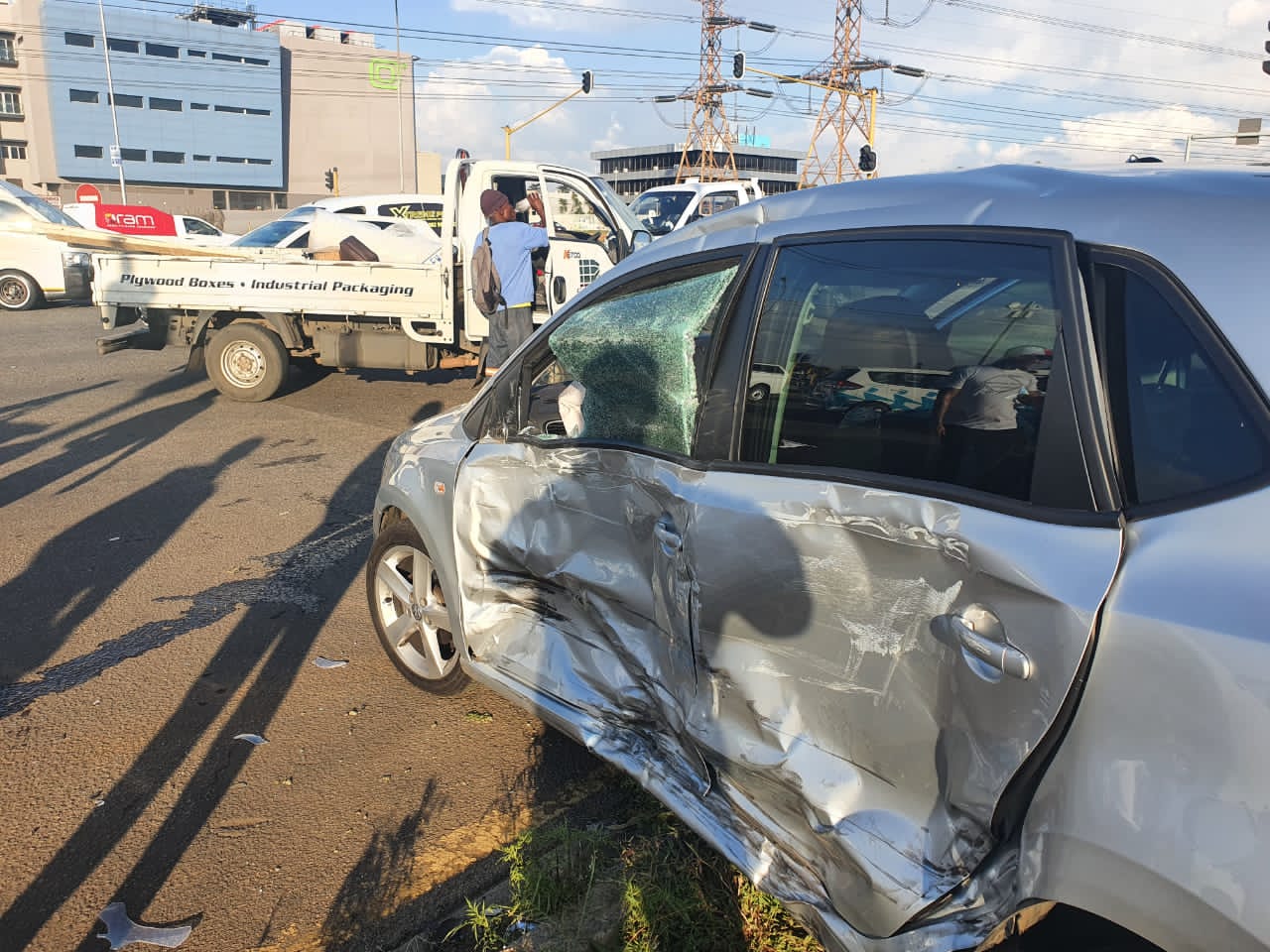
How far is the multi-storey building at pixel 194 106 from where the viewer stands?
66688 mm

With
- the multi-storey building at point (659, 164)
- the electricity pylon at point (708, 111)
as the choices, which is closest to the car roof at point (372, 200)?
the electricity pylon at point (708, 111)

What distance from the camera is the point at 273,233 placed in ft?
49.2

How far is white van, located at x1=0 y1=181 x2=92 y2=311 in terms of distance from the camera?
17938 millimetres

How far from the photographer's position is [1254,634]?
1382 millimetres

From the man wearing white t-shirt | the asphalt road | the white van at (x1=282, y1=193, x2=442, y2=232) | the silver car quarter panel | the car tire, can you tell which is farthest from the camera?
the white van at (x1=282, y1=193, x2=442, y2=232)

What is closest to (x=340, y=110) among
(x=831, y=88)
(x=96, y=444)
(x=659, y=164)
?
(x=659, y=164)

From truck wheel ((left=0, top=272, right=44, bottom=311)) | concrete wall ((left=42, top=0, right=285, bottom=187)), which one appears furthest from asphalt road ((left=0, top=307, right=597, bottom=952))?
concrete wall ((left=42, top=0, right=285, bottom=187))

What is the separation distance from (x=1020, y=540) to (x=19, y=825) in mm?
3230

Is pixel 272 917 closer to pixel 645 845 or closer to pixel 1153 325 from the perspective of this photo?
pixel 645 845

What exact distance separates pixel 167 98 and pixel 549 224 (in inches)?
2902

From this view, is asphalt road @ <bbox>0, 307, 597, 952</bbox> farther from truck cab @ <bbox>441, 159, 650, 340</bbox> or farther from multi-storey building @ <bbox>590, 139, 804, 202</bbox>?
multi-storey building @ <bbox>590, 139, 804, 202</bbox>

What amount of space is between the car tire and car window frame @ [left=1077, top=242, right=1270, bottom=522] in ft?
8.50

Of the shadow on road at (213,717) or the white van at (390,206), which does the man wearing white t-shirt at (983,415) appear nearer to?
the shadow on road at (213,717)

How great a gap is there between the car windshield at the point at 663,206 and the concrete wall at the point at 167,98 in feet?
215
